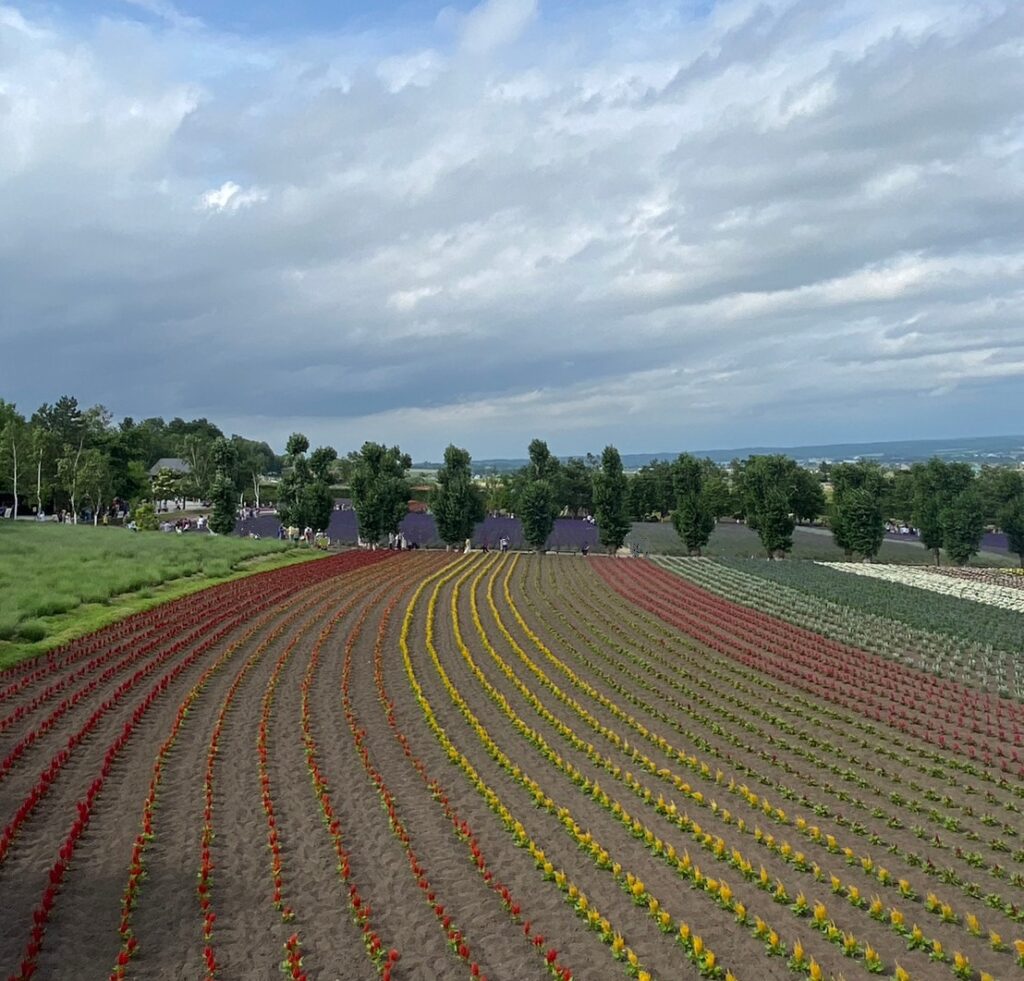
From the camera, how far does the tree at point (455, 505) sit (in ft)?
201

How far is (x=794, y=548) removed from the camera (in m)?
66.8

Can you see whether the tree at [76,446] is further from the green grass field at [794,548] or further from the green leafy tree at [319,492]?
the green grass field at [794,548]

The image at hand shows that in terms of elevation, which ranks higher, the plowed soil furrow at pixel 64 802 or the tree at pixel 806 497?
the tree at pixel 806 497

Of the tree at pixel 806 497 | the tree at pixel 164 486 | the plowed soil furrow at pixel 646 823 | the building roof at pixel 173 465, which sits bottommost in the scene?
the plowed soil furrow at pixel 646 823

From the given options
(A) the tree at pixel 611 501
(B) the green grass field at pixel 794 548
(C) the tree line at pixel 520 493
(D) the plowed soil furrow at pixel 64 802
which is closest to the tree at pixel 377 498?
(C) the tree line at pixel 520 493

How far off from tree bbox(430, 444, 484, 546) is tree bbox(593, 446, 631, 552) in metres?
9.40

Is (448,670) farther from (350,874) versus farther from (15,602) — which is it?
(15,602)

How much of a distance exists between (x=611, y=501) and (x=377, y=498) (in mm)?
17148

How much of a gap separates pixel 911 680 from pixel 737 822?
442 inches

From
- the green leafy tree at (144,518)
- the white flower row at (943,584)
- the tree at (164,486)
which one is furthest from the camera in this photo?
the tree at (164,486)

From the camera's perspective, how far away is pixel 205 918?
9.45 metres

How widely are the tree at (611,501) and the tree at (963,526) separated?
22219mm

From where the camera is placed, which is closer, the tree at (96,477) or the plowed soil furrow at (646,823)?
the plowed soil furrow at (646,823)

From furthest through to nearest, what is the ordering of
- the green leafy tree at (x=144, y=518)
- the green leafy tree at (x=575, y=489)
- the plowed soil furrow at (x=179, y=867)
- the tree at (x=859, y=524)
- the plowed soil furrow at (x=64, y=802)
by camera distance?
the green leafy tree at (x=575, y=489) < the green leafy tree at (x=144, y=518) < the tree at (x=859, y=524) < the plowed soil furrow at (x=64, y=802) < the plowed soil furrow at (x=179, y=867)
